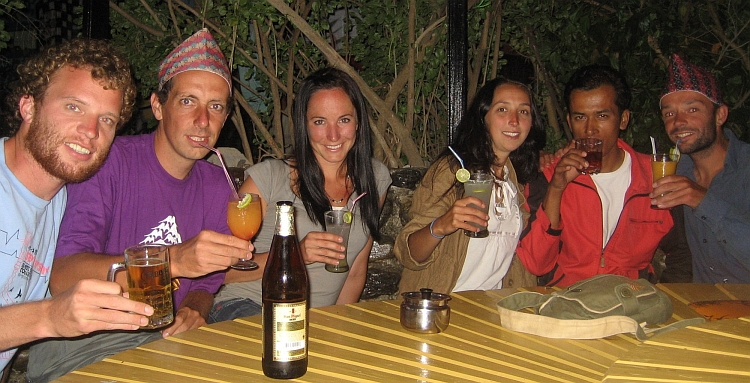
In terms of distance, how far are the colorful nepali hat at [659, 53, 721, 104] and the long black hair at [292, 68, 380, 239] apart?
1.77 metres

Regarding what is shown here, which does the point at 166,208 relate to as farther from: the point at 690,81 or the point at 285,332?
the point at 690,81

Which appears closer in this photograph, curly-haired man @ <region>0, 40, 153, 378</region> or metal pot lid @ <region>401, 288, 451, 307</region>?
metal pot lid @ <region>401, 288, 451, 307</region>

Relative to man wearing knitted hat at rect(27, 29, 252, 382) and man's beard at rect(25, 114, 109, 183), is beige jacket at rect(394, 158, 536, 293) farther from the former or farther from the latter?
man's beard at rect(25, 114, 109, 183)

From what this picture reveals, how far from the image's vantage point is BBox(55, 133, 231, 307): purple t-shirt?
2383 mm

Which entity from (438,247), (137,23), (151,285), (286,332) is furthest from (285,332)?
(137,23)

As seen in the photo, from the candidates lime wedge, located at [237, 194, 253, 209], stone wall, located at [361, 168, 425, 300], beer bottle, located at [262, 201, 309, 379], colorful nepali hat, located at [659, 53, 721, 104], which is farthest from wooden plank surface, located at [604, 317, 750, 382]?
stone wall, located at [361, 168, 425, 300]

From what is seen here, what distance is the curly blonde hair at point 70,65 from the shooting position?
2111 millimetres

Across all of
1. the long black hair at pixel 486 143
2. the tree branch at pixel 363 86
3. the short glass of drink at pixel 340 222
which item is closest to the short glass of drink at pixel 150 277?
the short glass of drink at pixel 340 222

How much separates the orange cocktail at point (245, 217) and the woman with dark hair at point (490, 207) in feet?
3.10

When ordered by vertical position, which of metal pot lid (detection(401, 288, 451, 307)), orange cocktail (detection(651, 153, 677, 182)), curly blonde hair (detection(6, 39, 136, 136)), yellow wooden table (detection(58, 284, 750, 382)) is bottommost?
yellow wooden table (detection(58, 284, 750, 382))

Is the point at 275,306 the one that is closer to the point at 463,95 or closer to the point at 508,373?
the point at 508,373

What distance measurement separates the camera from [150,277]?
1.71 metres

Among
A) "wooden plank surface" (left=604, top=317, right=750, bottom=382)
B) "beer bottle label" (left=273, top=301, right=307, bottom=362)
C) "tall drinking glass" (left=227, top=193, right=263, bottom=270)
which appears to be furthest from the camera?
"tall drinking glass" (left=227, top=193, right=263, bottom=270)

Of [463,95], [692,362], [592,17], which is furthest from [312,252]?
[592,17]
